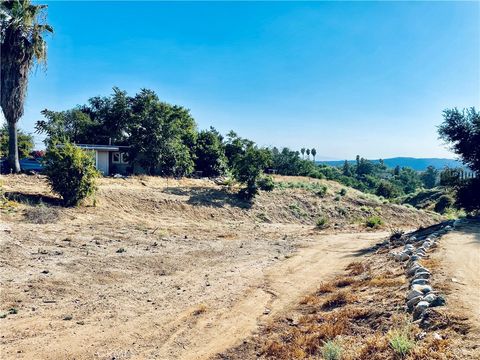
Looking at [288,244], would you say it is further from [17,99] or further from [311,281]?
[17,99]

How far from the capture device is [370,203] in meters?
34.9

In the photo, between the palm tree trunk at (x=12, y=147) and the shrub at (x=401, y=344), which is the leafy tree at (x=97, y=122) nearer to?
the palm tree trunk at (x=12, y=147)

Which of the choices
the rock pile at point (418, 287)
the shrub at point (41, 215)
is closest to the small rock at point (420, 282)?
the rock pile at point (418, 287)

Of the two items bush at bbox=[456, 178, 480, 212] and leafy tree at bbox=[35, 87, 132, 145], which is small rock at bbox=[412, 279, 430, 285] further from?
leafy tree at bbox=[35, 87, 132, 145]

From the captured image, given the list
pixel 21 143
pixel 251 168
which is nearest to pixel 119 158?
pixel 21 143

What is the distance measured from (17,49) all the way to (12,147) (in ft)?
19.4

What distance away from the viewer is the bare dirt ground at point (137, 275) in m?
6.30

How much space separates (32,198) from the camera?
18.6 metres

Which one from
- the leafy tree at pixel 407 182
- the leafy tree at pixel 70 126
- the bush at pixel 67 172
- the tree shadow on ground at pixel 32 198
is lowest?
the leafy tree at pixel 407 182

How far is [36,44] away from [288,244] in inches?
729

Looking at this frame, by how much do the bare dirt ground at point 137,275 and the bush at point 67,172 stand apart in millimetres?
761

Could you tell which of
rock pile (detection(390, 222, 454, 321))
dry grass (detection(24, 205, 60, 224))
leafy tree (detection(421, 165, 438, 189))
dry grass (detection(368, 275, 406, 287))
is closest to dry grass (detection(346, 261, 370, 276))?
rock pile (detection(390, 222, 454, 321))

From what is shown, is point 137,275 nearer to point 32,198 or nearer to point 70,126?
point 32,198

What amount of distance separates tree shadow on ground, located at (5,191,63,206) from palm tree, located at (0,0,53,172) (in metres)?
5.54
